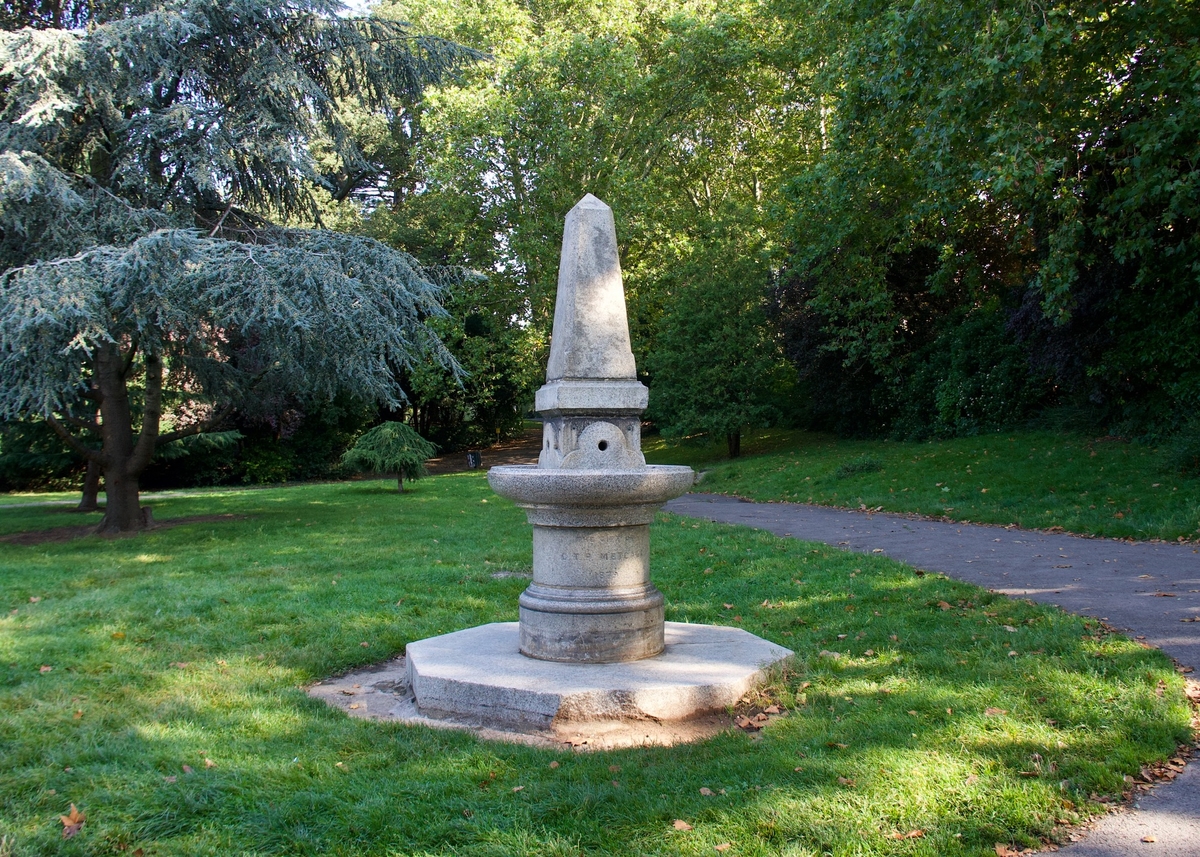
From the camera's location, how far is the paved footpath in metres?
3.25

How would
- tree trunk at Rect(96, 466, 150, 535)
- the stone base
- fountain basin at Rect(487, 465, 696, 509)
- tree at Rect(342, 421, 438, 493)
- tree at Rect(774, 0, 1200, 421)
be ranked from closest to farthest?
the stone base, fountain basin at Rect(487, 465, 696, 509), tree at Rect(774, 0, 1200, 421), tree trunk at Rect(96, 466, 150, 535), tree at Rect(342, 421, 438, 493)

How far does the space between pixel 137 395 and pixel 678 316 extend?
1340 centimetres

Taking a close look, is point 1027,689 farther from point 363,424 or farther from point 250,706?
point 363,424

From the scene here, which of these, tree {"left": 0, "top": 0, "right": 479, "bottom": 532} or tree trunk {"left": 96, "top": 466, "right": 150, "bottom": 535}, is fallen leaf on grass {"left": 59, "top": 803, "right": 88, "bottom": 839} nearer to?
tree {"left": 0, "top": 0, "right": 479, "bottom": 532}

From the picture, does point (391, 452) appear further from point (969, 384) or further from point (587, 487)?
point (587, 487)

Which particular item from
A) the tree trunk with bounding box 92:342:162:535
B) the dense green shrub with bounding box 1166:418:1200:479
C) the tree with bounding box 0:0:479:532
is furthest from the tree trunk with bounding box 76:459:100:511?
the dense green shrub with bounding box 1166:418:1200:479

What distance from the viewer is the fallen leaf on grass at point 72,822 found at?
3.29 meters

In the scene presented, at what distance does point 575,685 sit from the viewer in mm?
4645

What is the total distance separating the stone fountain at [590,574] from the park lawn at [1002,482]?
750 cm

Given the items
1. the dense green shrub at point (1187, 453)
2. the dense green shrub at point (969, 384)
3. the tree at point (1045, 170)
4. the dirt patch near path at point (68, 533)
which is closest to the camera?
the tree at point (1045, 170)

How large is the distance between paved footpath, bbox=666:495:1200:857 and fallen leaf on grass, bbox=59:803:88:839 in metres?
3.68

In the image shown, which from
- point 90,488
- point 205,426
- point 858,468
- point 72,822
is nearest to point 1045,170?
point 858,468

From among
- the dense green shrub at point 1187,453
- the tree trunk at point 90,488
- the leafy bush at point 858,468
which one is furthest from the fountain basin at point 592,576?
the tree trunk at point 90,488

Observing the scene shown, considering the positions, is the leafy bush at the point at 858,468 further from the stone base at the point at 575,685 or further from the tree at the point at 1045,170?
the stone base at the point at 575,685
